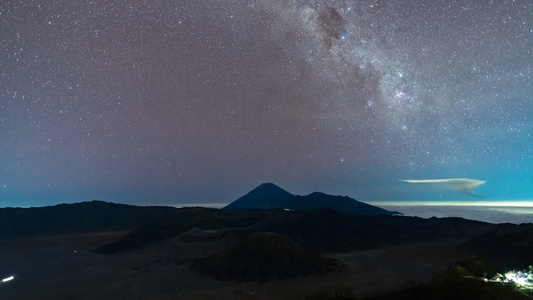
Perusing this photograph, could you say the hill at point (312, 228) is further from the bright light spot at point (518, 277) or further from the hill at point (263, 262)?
the bright light spot at point (518, 277)

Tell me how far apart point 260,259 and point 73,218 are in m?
113

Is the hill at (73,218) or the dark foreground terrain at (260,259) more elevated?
the hill at (73,218)

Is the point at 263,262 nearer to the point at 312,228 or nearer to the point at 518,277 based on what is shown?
the point at 518,277

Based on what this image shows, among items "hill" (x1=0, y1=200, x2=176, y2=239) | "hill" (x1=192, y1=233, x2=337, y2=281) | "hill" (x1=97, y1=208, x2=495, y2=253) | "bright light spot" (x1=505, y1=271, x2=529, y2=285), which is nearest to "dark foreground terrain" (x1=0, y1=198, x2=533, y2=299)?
"hill" (x1=192, y1=233, x2=337, y2=281)

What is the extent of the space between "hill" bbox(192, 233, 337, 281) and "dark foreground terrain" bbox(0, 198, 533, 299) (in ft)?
0.59

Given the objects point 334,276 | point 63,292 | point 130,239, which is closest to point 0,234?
point 130,239

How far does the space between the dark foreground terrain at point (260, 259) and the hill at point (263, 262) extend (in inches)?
7.0

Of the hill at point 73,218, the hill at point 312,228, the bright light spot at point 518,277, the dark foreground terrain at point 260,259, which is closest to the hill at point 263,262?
the dark foreground terrain at point 260,259

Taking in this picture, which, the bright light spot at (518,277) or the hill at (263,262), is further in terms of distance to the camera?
the hill at (263,262)

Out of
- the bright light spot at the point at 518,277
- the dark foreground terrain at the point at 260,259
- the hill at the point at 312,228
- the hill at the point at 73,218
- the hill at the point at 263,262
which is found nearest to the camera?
the bright light spot at the point at 518,277

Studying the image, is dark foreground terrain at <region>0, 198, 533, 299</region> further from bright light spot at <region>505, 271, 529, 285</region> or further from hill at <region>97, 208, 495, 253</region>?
bright light spot at <region>505, 271, 529, 285</region>

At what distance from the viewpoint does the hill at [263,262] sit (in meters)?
53.2

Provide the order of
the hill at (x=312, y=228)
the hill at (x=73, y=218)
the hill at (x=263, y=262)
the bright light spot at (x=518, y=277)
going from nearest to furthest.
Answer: the bright light spot at (x=518, y=277)
the hill at (x=263, y=262)
the hill at (x=312, y=228)
the hill at (x=73, y=218)

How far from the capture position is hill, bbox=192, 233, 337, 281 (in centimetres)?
5325
